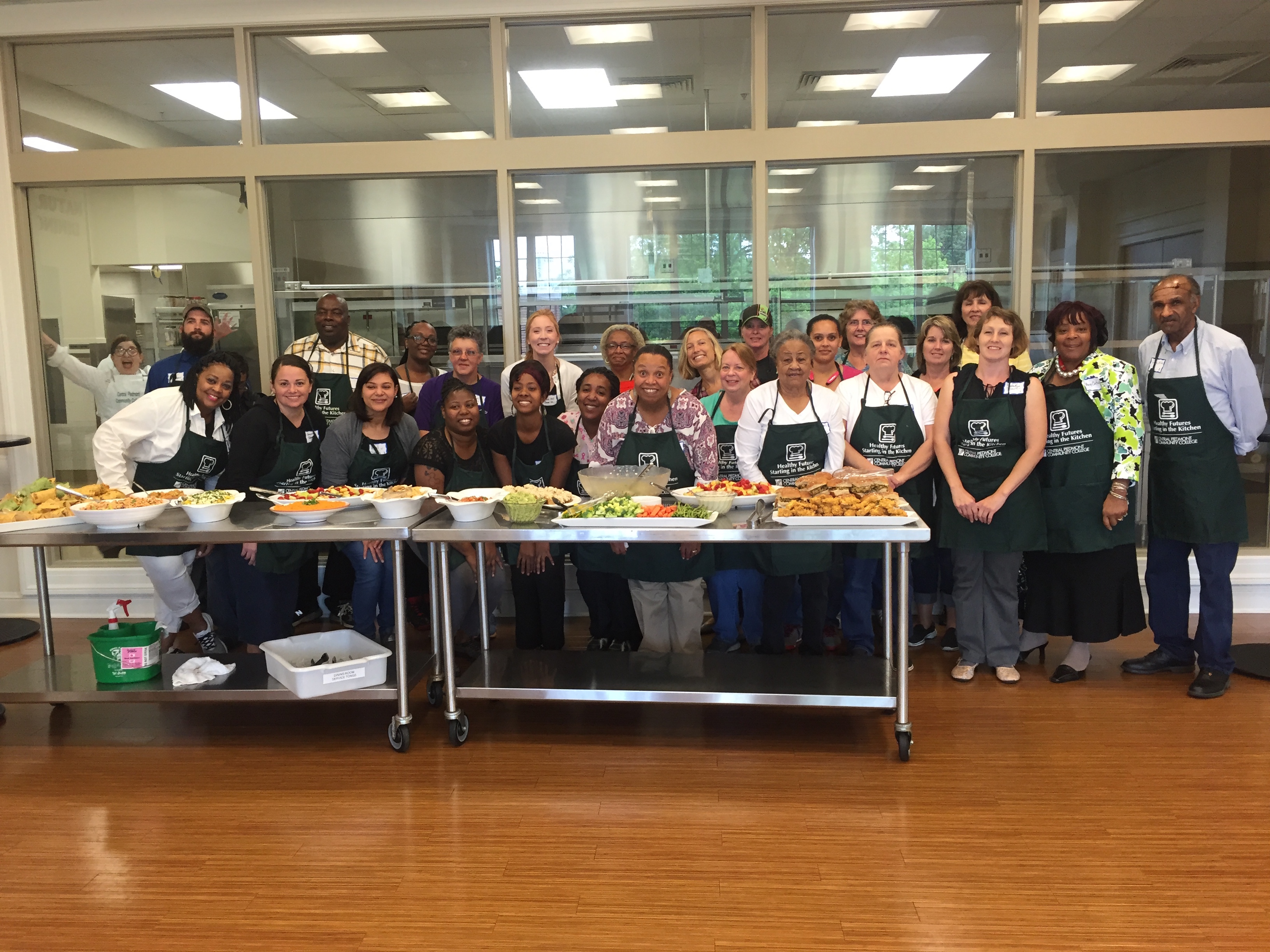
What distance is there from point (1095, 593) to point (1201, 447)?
74 cm

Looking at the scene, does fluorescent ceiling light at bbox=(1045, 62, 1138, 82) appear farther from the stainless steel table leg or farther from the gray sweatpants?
the stainless steel table leg

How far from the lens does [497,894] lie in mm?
2465

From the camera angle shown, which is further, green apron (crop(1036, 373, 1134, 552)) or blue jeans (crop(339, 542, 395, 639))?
blue jeans (crop(339, 542, 395, 639))

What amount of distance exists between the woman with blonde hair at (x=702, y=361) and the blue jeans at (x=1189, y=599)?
6.81 ft

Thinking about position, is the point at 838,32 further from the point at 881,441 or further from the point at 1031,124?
the point at 881,441

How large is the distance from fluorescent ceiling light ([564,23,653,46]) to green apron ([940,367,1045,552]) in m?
2.67

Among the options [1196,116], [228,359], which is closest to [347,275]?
[228,359]

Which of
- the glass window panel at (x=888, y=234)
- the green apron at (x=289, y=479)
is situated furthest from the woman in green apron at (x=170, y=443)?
the glass window panel at (x=888, y=234)

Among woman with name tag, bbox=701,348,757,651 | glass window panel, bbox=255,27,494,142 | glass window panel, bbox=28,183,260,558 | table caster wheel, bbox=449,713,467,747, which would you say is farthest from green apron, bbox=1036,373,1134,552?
glass window panel, bbox=28,183,260,558

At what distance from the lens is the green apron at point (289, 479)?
13.1ft

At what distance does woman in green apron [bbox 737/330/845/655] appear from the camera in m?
3.91

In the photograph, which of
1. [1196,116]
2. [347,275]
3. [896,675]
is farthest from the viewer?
[347,275]

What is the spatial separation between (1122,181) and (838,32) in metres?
1.78

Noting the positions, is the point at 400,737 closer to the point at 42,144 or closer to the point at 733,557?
the point at 733,557
